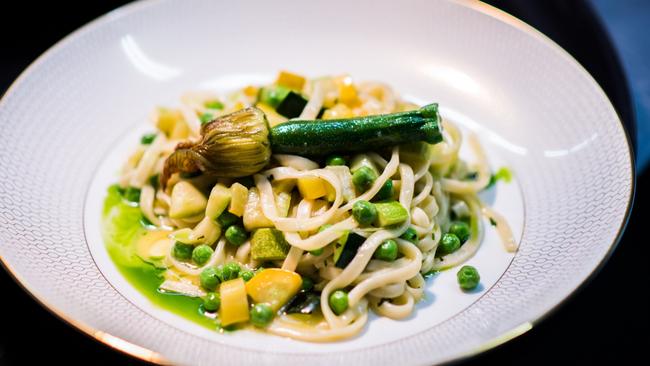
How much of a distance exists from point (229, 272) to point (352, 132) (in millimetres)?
1406

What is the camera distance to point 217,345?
13.4 feet

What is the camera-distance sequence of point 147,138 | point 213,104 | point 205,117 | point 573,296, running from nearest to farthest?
point 573,296, point 205,117, point 147,138, point 213,104

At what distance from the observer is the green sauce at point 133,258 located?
15.1ft

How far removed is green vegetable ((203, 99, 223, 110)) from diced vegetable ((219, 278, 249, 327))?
2501 mm

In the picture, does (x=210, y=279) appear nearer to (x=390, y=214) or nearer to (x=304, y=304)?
(x=304, y=304)

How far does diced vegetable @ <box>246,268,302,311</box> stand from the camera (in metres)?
4.51

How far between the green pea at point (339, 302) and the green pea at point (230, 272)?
31.1 inches

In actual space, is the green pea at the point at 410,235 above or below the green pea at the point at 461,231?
above

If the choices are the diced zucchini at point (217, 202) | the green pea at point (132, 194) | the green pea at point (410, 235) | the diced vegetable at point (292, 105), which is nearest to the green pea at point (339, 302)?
the green pea at point (410, 235)

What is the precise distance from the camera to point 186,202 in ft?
16.8

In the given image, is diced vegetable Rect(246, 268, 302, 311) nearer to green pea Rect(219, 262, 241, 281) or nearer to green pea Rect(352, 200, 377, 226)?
green pea Rect(219, 262, 241, 281)

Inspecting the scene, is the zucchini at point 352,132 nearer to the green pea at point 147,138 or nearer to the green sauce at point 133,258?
the green sauce at point 133,258

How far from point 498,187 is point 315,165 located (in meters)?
1.71

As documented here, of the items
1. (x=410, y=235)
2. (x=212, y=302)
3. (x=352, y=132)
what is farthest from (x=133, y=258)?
(x=410, y=235)
